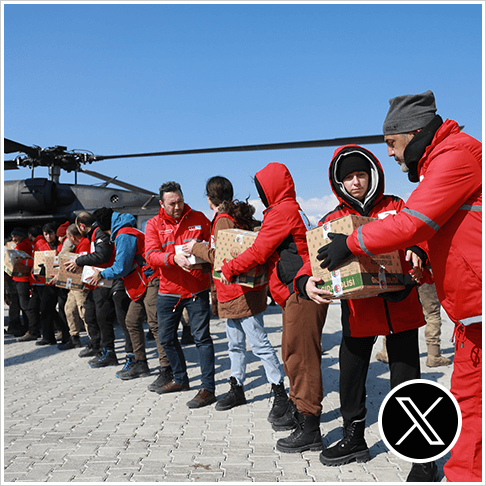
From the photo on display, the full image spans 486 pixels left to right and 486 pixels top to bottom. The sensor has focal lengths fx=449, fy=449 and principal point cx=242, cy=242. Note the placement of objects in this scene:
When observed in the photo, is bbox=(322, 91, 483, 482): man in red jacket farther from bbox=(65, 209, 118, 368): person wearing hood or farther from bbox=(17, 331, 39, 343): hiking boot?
bbox=(17, 331, 39, 343): hiking boot

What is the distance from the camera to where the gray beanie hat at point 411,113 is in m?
2.30

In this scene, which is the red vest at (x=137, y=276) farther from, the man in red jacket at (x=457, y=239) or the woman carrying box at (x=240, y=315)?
the man in red jacket at (x=457, y=239)

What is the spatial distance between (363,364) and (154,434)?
77.0 inches

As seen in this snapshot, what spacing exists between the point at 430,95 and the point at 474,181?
662 mm

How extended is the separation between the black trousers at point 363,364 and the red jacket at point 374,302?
0.09 meters

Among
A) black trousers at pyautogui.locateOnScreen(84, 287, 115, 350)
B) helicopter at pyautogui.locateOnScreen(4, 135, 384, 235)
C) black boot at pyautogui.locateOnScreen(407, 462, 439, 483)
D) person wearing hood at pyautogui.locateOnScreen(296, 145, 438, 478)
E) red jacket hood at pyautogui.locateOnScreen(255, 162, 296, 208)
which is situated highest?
helicopter at pyautogui.locateOnScreen(4, 135, 384, 235)

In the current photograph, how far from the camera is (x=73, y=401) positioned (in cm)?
495

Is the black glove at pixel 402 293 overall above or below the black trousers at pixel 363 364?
above


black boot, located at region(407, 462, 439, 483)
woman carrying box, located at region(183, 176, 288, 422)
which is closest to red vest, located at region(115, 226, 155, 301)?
woman carrying box, located at region(183, 176, 288, 422)

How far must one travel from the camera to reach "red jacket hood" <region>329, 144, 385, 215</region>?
2.79 meters

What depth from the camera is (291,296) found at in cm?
347

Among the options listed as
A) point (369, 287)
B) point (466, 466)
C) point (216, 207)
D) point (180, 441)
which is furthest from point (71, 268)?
point (466, 466)

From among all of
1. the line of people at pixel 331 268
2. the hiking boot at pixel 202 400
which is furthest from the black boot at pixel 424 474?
the hiking boot at pixel 202 400

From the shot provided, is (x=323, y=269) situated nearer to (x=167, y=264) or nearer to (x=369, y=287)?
(x=369, y=287)
